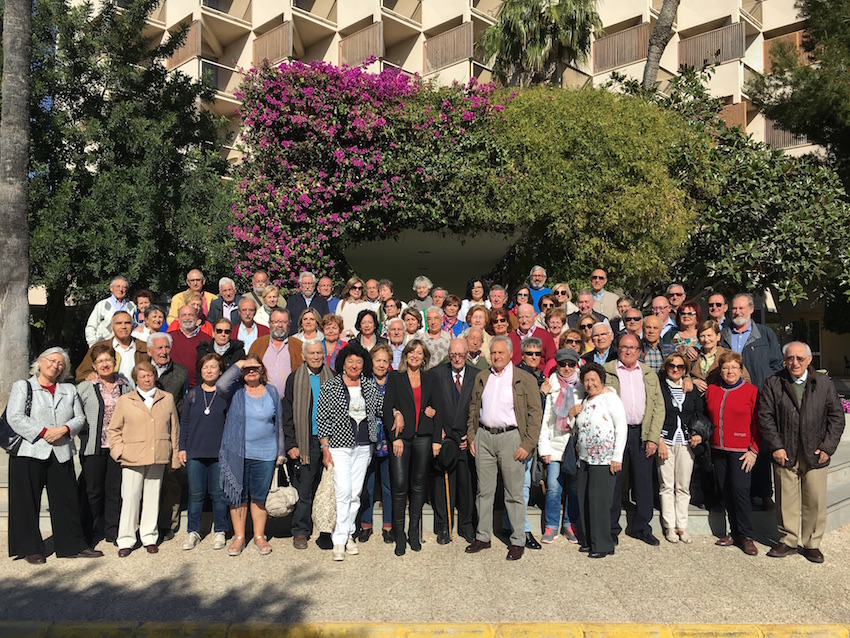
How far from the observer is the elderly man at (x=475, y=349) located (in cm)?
620

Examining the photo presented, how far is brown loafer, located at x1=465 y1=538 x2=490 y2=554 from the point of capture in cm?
566

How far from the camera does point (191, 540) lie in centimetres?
572

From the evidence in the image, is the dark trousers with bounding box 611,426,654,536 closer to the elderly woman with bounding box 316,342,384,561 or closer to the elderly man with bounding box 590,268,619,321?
the elderly woman with bounding box 316,342,384,561

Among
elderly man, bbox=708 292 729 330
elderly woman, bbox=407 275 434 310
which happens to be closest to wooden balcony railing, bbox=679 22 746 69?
elderly man, bbox=708 292 729 330

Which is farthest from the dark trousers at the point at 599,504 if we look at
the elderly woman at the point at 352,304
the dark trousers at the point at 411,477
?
the elderly woman at the point at 352,304

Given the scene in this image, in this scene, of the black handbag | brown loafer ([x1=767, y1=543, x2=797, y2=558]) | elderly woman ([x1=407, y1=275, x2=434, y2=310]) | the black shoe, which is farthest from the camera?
elderly woman ([x1=407, y1=275, x2=434, y2=310])

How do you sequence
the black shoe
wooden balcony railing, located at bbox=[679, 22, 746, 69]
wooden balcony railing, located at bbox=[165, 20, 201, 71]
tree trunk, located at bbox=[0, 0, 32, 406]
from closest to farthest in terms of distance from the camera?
the black shoe → tree trunk, located at bbox=[0, 0, 32, 406] → wooden balcony railing, located at bbox=[165, 20, 201, 71] → wooden balcony railing, located at bbox=[679, 22, 746, 69]

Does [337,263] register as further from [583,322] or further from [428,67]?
[428,67]

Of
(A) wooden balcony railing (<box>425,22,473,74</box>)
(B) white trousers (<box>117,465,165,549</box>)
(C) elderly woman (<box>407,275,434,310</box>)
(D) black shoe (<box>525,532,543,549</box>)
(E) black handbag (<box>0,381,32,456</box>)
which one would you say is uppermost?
(A) wooden balcony railing (<box>425,22,473,74</box>)

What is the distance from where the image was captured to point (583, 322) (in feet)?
23.0

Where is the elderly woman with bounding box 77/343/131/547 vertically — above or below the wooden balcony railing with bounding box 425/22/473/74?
below

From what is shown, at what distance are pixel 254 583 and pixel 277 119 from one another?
8.30 metres

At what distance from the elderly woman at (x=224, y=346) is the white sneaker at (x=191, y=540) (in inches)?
64.3

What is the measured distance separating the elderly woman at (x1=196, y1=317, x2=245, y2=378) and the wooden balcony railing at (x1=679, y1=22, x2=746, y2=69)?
23339 millimetres
